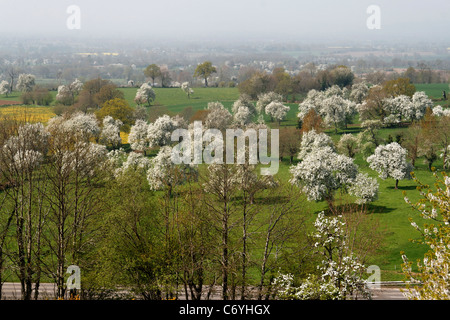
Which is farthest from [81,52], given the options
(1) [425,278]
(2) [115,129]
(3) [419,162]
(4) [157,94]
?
(1) [425,278]

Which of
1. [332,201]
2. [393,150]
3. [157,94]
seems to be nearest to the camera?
[332,201]

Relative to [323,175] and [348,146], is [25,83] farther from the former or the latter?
[323,175]

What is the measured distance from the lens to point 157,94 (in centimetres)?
12000

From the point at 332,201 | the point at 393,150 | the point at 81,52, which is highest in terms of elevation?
the point at 81,52

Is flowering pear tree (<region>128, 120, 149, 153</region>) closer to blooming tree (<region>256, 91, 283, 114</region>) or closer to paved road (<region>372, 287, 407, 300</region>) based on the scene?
blooming tree (<region>256, 91, 283, 114</region>)

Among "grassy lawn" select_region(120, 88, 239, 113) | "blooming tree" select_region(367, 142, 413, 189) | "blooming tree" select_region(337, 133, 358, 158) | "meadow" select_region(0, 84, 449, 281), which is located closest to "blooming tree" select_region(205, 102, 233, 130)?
"meadow" select_region(0, 84, 449, 281)

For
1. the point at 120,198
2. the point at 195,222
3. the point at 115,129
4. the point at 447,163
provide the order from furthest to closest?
the point at 115,129 < the point at 447,163 < the point at 120,198 < the point at 195,222

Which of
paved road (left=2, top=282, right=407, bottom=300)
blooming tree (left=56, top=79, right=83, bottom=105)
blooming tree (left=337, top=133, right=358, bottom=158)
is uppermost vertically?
blooming tree (left=56, top=79, right=83, bottom=105)

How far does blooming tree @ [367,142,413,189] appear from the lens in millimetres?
50094

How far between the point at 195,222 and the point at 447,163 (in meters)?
42.7

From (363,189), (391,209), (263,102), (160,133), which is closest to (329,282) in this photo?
(363,189)

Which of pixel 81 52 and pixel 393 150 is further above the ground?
pixel 81 52

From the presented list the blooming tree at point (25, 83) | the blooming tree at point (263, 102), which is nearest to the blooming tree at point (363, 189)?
the blooming tree at point (263, 102)
